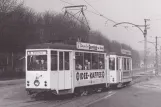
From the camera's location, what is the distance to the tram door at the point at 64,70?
16938mm

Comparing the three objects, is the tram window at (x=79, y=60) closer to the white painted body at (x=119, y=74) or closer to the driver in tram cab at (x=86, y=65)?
the driver in tram cab at (x=86, y=65)


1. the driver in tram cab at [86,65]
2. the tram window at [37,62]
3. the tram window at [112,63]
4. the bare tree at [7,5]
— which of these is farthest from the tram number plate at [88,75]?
the bare tree at [7,5]

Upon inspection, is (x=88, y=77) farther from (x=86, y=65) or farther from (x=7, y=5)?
(x=7, y=5)

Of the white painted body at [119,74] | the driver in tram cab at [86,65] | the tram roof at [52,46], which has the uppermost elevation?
the tram roof at [52,46]

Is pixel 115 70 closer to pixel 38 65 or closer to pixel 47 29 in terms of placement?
pixel 38 65

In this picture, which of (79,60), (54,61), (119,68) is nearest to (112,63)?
(119,68)

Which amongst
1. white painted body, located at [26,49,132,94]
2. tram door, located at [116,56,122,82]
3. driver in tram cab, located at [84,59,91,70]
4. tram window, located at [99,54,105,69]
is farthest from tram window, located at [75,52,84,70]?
tram door, located at [116,56,122,82]

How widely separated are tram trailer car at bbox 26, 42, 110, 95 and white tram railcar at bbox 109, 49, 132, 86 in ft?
17.7

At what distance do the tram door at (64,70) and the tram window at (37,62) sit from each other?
86cm

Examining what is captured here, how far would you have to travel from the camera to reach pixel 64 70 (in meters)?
17.2

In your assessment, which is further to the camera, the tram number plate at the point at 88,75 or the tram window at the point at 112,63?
the tram window at the point at 112,63

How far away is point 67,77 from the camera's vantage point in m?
17.4

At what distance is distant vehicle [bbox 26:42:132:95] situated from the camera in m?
16.4

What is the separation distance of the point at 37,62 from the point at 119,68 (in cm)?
1067
